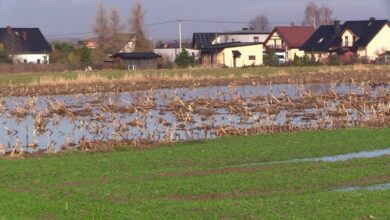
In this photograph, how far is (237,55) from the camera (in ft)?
281

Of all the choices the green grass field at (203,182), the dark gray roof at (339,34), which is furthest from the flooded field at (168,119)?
the dark gray roof at (339,34)

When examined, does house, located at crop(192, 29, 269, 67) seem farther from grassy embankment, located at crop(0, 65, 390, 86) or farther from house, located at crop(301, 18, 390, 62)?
grassy embankment, located at crop(0, 65, 390, 86)

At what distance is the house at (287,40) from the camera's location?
3869 inches

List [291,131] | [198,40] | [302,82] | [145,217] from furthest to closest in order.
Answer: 1. [198,40]
2. [302,82]
3. [291,131]
4. [145,217]

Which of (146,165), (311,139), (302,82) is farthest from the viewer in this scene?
(302,82)

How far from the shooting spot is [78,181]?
592 inches

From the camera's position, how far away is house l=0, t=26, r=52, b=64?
302ft

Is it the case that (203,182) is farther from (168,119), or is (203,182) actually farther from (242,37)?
(242,37)

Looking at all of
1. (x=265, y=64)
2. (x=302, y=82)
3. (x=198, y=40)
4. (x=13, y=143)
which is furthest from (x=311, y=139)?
(x=198, y=40)

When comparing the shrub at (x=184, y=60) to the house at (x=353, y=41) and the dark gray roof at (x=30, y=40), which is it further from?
the dark gray roof at (x=30, y=40)

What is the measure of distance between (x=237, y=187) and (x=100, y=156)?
21.2 ft

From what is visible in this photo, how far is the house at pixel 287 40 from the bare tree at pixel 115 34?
19823 millimetres

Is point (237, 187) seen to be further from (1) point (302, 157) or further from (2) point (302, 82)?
(2) point (302, 82)

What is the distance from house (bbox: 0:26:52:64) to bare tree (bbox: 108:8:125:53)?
329 inches
